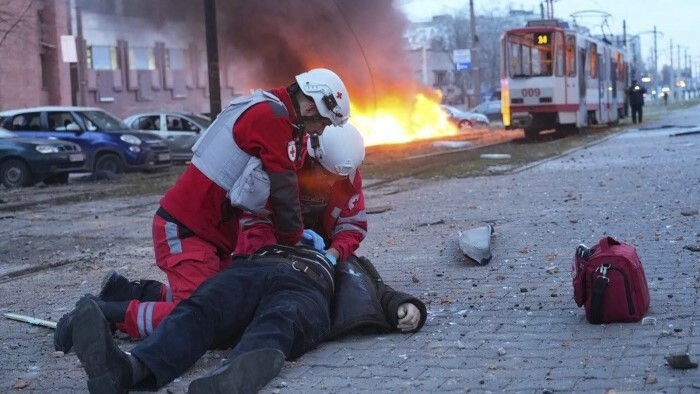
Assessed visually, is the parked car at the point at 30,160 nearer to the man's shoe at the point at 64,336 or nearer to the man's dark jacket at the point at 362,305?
the man's shoe at the point at 64,336

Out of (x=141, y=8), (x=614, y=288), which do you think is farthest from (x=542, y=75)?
(x=614, y=288)

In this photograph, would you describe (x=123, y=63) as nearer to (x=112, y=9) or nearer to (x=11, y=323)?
(x=112, y=9)

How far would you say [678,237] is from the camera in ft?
27.8

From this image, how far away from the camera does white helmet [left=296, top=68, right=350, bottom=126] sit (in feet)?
18.0

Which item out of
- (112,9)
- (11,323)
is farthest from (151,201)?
(112,9)

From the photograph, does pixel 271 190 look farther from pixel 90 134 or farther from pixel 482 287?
pixel 90 134

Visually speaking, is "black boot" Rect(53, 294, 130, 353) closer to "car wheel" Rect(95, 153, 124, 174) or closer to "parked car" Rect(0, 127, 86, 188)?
"parked car" Rect(0, 127, 86, 188)

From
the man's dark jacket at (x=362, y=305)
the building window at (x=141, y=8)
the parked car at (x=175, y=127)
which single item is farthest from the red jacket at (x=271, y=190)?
the building window at (x=141, y=8)

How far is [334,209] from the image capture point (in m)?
6.00

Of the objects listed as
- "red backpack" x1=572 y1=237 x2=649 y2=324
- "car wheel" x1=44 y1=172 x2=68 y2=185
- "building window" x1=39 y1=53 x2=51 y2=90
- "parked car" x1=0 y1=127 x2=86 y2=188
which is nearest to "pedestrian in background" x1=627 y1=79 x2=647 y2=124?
"building window" x1=39 y1=53 x2=51 y2=90

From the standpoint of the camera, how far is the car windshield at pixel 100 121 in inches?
845

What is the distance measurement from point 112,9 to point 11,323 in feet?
83.1

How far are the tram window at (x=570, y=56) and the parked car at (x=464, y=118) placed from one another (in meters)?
16.0

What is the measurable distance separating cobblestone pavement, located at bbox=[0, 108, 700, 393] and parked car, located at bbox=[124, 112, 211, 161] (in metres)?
10.8
